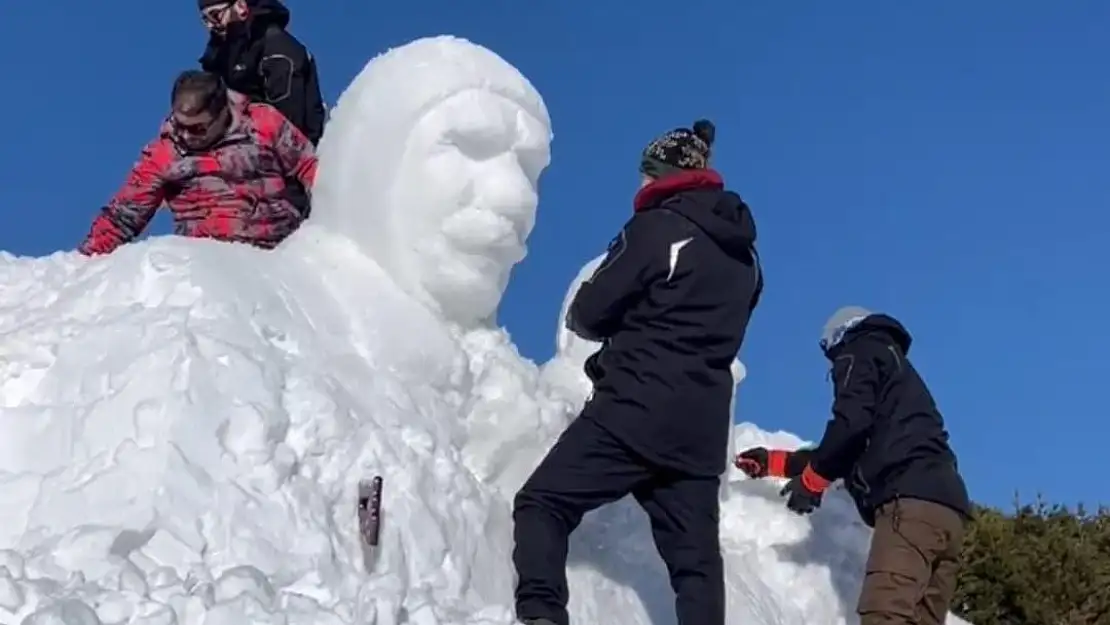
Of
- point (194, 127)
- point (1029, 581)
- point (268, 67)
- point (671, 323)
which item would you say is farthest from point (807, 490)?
point (1029, 581)

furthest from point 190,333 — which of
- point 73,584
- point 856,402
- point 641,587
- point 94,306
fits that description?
point 856,402

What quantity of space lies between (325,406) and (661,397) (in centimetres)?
105

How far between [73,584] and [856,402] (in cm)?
309

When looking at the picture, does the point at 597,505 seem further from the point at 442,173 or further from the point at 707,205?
the point at 442,173

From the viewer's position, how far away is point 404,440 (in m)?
4.75

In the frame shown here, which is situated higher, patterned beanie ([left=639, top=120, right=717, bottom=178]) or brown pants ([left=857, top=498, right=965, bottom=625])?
patterned beanie ([left=639, top=120, right=717, bottom=178])

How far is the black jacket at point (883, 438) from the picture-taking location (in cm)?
566

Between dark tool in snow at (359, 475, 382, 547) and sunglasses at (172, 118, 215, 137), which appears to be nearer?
dark tool in snow at (359, 475, 382, 547)

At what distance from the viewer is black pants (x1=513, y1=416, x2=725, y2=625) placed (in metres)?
4.61

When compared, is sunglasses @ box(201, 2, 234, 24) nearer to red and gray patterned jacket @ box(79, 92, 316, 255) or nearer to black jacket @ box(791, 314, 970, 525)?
red and gray patterned jacket @ box(79, 92, 316, 255)

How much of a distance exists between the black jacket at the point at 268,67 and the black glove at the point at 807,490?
255 centimetres

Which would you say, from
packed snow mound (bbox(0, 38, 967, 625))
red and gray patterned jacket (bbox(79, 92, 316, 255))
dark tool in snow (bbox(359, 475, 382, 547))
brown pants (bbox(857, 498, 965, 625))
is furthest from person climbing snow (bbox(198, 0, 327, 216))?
brown pants (bbox(857, 498, 965, 625))

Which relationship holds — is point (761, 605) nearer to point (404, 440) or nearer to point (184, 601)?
point (404, 440)

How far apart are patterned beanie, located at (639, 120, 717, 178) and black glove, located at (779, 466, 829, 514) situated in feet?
4.76
